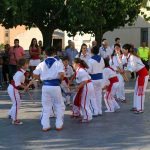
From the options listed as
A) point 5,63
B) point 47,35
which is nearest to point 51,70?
point 5,63

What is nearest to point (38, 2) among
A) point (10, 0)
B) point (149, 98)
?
point (10, 0)

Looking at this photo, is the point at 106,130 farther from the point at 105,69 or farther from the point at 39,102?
the point at 39,102

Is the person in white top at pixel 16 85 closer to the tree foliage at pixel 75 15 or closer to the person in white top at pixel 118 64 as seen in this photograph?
the person in white top at pixel 118 64

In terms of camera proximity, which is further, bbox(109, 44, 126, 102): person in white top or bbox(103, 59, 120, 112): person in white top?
bbox(109, 44, 126, 102): person in white top

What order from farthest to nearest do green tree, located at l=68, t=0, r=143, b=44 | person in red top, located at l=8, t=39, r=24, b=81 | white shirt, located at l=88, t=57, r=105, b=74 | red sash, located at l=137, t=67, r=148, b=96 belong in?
green tree, located at l=68, t=0, r=143, b=44 → person in red top, located at l=8, t=39, r=24, b=81 → red sash, located at l=137, t=67, r=148, b=96 → white shirt, located at l=88, t=57, r=105, b=74

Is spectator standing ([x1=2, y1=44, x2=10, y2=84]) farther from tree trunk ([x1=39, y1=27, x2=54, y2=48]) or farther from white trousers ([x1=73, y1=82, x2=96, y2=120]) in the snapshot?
tree trunk ([x1=39, y1=27, x2=54, y2=48])

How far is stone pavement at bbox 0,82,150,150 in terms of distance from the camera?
8117 millimetres

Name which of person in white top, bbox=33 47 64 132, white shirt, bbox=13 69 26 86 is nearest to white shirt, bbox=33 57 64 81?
person in white top, bbox=33 47 64 132

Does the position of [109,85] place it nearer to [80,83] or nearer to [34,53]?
[80,83]

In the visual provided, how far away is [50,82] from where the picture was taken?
938 cm

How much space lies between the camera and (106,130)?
9.48m

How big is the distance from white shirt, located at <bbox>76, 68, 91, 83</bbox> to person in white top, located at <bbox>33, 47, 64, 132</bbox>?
3.40 ft

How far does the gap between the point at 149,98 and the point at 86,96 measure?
4.69 meters

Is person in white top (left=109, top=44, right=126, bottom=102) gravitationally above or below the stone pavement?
above
